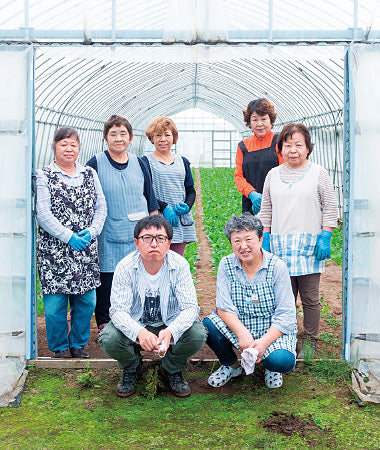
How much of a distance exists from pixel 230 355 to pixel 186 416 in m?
0.55

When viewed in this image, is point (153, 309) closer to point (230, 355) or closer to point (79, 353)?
point (230, 355)

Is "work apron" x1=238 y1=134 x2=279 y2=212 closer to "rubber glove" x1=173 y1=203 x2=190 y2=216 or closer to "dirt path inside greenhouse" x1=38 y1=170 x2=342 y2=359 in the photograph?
"rubber glove" x1=173 y1=203 x2=190 y2=216

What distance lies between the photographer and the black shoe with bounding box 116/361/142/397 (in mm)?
3612

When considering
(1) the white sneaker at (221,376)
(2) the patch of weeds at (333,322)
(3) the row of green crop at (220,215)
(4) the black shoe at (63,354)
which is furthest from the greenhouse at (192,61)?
(3) the row of green crop at (220,215)

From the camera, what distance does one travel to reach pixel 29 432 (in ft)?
10.2

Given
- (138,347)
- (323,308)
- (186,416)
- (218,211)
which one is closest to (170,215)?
(138,347)

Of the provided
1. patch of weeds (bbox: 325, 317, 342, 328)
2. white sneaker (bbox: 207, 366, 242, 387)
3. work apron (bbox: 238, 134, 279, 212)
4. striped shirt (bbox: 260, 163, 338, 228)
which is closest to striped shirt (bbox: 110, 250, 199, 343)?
white sneaker (bbox: 207, 366, 242, 387)

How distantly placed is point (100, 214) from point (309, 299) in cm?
165

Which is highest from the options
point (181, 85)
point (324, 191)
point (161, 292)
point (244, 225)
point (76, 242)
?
point (181, 85)

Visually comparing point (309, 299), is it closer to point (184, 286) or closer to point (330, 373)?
point (330, 373)

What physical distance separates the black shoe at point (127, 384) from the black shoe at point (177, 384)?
0.67 feet

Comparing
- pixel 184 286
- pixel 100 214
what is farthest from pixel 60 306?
pixel 184 286

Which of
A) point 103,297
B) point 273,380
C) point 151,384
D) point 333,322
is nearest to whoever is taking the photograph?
point 151,384

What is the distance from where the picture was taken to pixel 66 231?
393 centimetres
